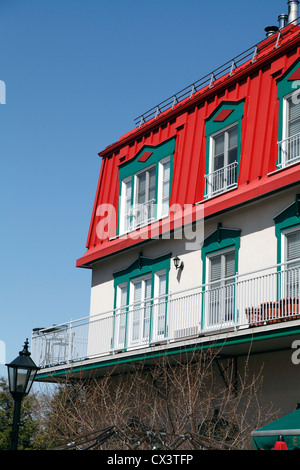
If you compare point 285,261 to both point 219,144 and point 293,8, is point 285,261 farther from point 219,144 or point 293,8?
point 293,8

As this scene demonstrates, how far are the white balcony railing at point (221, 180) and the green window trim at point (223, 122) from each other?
12 cm

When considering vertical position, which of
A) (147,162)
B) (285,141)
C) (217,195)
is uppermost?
(147,162)

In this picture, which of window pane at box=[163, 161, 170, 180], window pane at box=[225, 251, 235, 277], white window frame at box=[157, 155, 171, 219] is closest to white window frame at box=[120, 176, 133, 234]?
white window frame at box=[157, 155, 171, 219]

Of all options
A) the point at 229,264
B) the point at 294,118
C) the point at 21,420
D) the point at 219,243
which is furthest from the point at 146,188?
the point at 21,420

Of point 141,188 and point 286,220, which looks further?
point 141,188

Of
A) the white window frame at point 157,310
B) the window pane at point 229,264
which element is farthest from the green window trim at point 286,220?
the white window frame at point 157,310

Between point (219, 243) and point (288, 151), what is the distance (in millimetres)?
3131

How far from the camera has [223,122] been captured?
2019cm

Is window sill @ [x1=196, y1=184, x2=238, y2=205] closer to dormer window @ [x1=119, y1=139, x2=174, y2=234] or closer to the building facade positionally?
the building facade

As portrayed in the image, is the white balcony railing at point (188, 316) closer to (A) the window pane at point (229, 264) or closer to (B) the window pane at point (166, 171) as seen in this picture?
(A) the window pane at point (229, 264)

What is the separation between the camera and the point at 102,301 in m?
24.4

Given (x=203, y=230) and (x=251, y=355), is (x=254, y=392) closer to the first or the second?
(x=251, y=355)

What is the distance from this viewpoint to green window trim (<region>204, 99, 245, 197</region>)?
19516 mm
